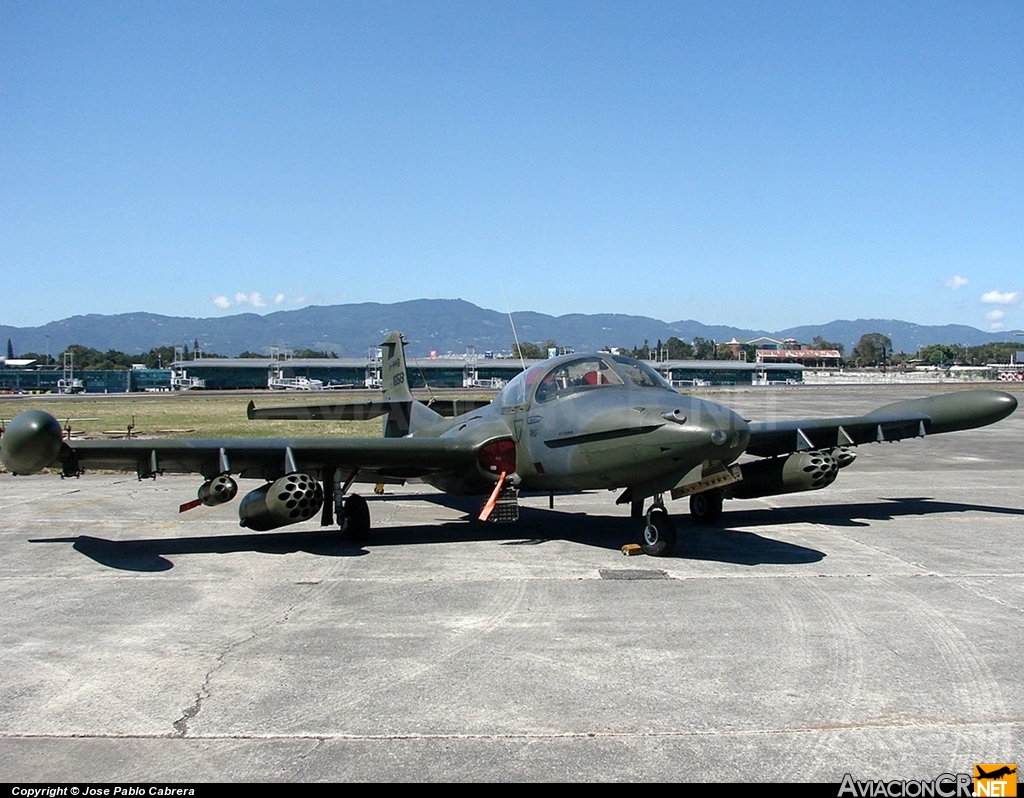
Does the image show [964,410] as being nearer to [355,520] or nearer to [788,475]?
[788,475]

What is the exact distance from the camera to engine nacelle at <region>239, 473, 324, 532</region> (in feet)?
39.9

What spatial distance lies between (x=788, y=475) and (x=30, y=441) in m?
11.4

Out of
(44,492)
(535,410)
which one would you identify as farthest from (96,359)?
(535,410)

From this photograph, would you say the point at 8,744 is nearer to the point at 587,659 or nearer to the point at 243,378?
the point at 587,659

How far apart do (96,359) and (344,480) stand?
677ft

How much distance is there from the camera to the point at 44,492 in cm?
2112

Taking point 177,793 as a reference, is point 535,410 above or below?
above

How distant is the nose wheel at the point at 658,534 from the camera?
40.1 ft


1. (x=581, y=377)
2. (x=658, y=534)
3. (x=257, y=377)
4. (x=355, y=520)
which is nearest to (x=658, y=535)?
(x=658, y=534)

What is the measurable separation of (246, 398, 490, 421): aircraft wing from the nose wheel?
16.3ft

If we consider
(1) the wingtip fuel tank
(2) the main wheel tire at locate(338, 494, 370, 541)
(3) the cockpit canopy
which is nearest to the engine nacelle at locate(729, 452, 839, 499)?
(3) the cockpit canopy

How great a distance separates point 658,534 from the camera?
1232cm

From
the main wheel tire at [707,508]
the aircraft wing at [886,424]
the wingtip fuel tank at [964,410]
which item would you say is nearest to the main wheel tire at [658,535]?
the main wheel tire at [707,508]

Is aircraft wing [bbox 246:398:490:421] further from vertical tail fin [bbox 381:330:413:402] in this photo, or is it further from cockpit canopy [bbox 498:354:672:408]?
cockpit canopy [bbox 498:354:672:408]
